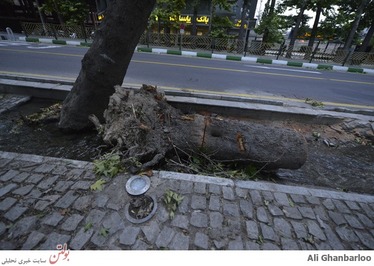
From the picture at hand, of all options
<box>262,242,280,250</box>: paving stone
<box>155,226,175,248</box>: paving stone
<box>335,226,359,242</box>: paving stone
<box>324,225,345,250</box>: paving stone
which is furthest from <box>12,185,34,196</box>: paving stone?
<box>335,226,359,242</box>: paving stone

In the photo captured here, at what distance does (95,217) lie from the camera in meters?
1.83

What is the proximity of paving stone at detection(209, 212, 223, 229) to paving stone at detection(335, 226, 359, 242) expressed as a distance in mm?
1246

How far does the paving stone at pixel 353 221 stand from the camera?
6.44 ft

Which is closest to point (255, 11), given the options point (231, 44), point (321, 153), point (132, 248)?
point (231, 44)

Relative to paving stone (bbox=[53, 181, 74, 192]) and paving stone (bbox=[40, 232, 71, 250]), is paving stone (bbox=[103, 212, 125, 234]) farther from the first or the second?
paving stone (bbox=[53, 181, 74, 192])

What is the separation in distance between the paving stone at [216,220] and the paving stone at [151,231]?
563 mm

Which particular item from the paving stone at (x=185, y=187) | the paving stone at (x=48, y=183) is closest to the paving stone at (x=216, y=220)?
the paving stone at (x=185, y=187)

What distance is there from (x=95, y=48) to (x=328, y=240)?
13.2 feet

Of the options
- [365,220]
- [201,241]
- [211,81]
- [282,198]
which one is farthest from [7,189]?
[211,81]

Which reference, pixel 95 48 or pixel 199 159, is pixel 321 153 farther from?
pixel 95 48

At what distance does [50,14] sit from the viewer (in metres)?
20.5

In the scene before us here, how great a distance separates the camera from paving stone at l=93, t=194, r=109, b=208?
1947 millimetres

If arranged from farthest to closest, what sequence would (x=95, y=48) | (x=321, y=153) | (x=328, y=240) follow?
(x=321, y=153) < (x=95, y=48) < (x=328, y=240)

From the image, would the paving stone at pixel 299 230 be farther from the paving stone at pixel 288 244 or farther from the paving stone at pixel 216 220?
the paving stone at pixel 216 220
